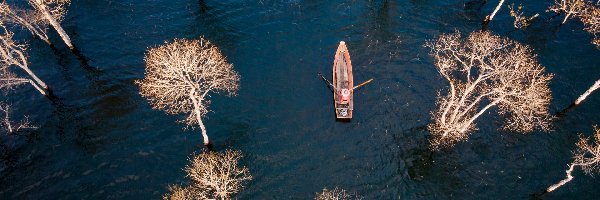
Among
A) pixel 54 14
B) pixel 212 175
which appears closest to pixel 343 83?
pixel 212 175

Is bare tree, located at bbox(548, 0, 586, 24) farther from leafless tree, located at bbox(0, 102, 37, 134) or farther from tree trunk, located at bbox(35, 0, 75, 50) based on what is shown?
leafless tree, located at bbox(0, 102, 37, 134)

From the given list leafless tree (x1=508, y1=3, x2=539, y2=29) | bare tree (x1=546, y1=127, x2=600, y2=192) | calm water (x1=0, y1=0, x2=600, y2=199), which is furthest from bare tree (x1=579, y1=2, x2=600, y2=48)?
bare tree (x1=546, y1=127, x2=600, y2=192)

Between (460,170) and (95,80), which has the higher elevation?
(95,80)

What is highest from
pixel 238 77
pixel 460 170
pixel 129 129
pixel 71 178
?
pixel 238 77

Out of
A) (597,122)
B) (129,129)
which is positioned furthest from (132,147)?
(597,122)

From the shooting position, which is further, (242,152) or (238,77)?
(238,77)

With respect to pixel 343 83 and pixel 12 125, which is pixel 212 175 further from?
pixel 12 125

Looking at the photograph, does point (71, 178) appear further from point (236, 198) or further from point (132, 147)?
point (236, 198)
